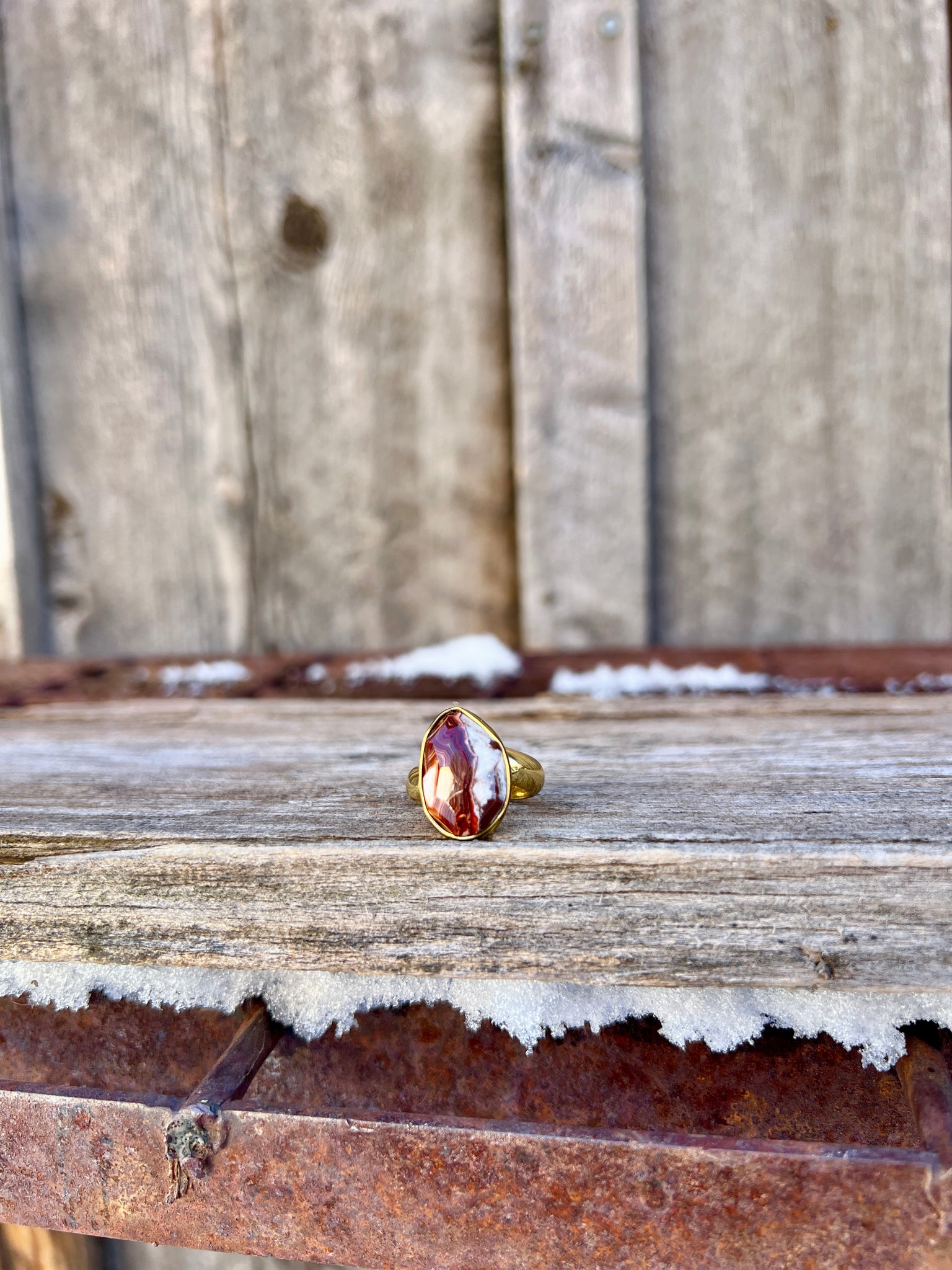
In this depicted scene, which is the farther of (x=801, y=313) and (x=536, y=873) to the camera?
(x=801, y=313)

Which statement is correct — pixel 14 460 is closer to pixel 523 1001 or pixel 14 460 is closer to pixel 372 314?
pixel 372 314

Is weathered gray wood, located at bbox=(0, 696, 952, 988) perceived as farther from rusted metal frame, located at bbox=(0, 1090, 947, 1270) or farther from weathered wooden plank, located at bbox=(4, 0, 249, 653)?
weathered wooden plank, located at bbox=(4, 0, 249, 653)

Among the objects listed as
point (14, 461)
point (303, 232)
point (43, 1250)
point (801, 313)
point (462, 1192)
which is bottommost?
point (43, 1250)

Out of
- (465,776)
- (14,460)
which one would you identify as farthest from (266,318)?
(465,776)

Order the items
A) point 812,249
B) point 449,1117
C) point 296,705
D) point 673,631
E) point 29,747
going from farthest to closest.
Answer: point 673,631 → point 812,249 → point 296,705 → point 29,747 → point 449,1117

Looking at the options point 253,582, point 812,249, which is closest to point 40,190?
point 253,582

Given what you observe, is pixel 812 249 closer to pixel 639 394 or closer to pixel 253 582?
pixel 639 394

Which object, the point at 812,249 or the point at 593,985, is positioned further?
the point at 812,249

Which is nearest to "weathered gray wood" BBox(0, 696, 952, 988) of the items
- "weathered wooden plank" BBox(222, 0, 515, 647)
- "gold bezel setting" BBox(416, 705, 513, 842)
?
"gold bezel setting" BBox(416, 705, 513, 842)
